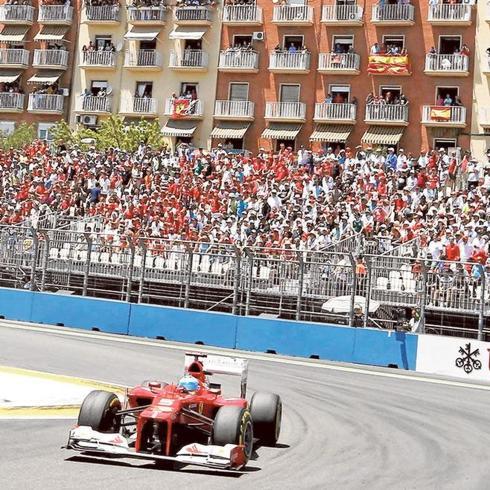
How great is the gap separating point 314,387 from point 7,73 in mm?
46568

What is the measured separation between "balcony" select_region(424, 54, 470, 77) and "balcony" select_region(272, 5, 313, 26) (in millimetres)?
6599

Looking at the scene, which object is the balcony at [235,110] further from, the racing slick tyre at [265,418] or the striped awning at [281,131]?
the racing slick tyre at [265,418]

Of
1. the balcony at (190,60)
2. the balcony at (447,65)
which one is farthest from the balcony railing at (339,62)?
the balcony at (190,60)

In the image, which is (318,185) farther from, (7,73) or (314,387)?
(7,73)

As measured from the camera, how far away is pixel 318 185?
106ft

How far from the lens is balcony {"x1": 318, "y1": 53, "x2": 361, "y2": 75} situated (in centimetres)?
4922

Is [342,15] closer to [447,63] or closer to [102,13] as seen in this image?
[447,63]

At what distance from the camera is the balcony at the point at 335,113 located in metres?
48.5

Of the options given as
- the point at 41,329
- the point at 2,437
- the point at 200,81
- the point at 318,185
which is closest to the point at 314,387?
the point at 2,437

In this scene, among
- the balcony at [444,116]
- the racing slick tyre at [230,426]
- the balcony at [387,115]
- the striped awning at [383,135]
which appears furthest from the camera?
the balcony at [387,115]

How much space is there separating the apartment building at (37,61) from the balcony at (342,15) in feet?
51.4

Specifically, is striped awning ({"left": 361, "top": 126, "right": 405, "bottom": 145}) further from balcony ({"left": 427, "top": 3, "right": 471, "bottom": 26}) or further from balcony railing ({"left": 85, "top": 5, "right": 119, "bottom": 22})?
balcony railing ({"left": 85, "top": 5, "right": 119, "bottom": 22})

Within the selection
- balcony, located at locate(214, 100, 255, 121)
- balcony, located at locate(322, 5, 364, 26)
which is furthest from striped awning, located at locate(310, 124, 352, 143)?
balcony, located at locate(322, 5, 364, 26)

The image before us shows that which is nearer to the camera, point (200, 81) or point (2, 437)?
point (2, 437)
